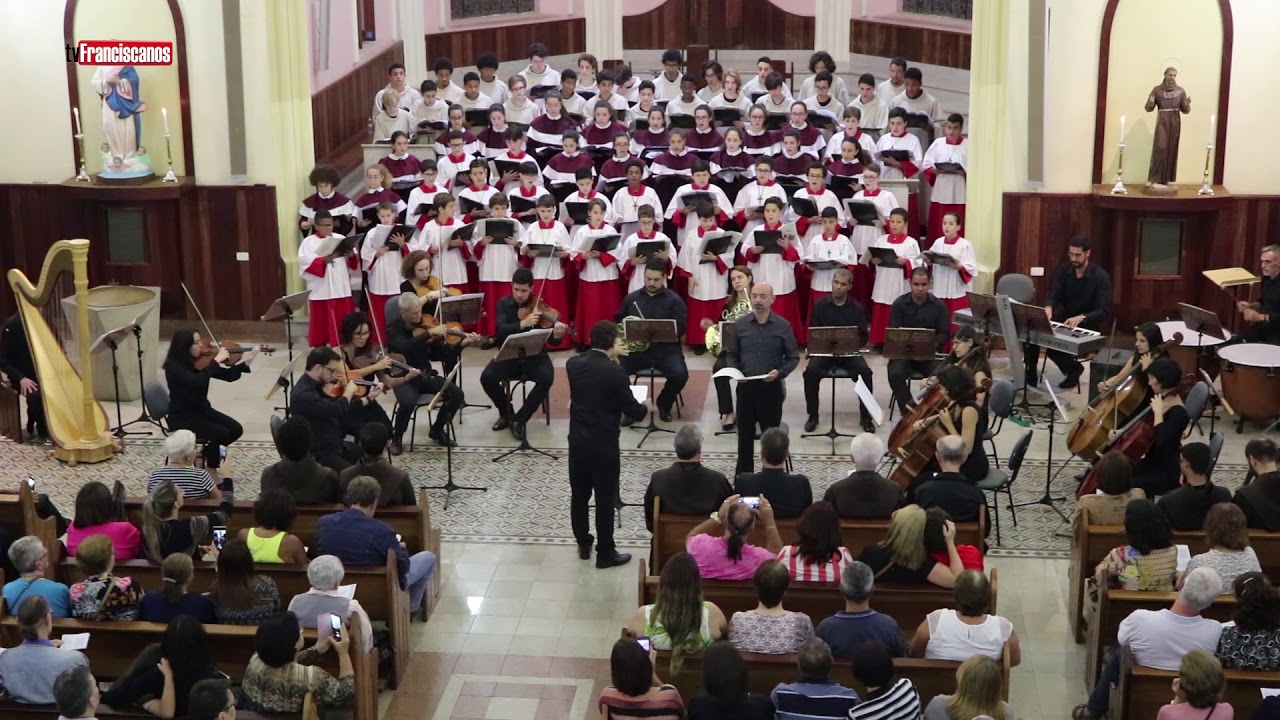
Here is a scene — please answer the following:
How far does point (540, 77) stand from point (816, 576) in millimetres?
12261

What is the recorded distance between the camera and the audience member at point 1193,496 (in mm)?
8625

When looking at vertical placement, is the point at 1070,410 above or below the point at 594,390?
below

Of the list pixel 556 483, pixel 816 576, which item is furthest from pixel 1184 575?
pixel 556 483

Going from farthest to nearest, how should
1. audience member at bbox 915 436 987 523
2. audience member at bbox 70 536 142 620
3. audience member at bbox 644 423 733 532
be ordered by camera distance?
audience member at bbox 644 423 733 532
audience member at bbox 915 436 987 523
audience member at bbox 70 536 142 620

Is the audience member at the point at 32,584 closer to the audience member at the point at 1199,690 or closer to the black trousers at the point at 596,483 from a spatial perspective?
the black trousers at the point at 596,483

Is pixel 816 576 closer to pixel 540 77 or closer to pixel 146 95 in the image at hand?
pixel 146 95

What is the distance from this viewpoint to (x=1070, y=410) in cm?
1332

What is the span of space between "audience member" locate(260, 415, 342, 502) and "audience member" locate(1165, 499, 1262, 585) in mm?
4867

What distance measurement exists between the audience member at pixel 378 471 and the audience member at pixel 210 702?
108 inches

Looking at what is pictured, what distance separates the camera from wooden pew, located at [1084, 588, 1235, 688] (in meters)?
7.73

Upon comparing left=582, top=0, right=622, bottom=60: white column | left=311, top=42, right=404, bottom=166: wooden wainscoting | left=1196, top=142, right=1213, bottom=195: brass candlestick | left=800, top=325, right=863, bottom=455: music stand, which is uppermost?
left=582, top=0, right=622, bottom=60: white column

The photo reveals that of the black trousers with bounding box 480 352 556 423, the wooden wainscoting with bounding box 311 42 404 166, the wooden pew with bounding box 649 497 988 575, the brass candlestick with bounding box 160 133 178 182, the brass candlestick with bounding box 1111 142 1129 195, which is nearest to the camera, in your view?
the wooden pew with bounding box 649 497 988 575

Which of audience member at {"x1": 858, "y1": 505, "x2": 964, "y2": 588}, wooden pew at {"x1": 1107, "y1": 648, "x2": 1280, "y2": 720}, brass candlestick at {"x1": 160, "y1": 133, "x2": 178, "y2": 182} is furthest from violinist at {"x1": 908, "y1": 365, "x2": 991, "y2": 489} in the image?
brass candlestick at {"x1": 160, "y1": 133, "x2": 178, "y2": 182}

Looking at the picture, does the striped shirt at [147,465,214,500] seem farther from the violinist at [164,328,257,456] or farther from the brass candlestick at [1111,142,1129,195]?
the brass candlestick at [1111,142,1129,195]
